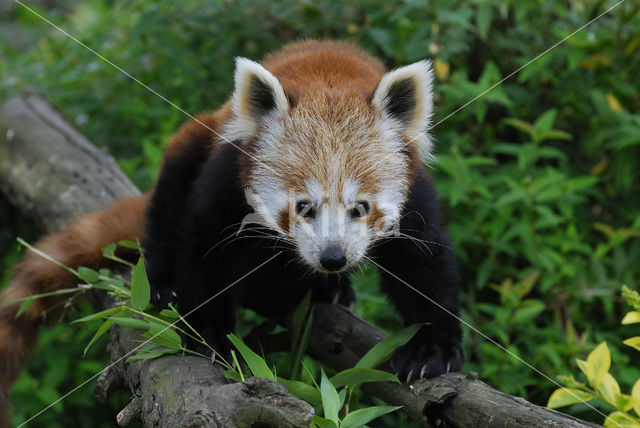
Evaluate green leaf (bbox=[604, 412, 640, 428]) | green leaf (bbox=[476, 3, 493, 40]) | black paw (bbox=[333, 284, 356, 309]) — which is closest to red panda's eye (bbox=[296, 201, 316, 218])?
black paw (bbox=[333, 284, 356, 309])

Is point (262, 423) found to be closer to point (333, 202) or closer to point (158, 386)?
point (158, 386)

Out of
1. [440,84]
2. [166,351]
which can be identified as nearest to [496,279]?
[440,84]

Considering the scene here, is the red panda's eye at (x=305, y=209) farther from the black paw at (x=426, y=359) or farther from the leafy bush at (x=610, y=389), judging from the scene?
the leafy bush at (x=610, y=389)

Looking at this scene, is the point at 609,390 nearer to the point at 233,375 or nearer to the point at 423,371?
the point at 423,371

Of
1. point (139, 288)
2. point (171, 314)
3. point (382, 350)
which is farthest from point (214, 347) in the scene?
point (382, 350)

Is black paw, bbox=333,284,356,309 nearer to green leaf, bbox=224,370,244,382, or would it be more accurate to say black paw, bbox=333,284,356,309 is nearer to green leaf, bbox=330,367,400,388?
green leaf, bbox=330,367,400,388

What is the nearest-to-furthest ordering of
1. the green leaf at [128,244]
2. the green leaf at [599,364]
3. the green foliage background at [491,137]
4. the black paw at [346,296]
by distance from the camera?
the green leaf at [599,364]
the green leaf at [128,244]
the black paw at [346,296]
the green foliage background at [491,137]

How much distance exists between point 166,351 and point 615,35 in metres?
2.91

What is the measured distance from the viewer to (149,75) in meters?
4.29

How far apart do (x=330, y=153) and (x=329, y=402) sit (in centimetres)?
75

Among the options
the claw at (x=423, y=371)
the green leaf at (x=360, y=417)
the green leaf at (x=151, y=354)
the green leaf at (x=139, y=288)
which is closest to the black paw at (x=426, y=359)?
the claw at (x=423, y=371)

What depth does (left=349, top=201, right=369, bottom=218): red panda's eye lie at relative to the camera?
2.06m

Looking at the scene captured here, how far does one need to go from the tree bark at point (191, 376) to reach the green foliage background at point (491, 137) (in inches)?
15.9

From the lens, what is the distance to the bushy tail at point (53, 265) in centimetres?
258
